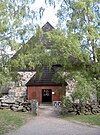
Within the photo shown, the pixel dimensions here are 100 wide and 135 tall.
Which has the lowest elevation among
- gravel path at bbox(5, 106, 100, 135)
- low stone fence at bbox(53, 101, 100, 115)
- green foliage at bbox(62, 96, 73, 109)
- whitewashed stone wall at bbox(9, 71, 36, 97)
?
gravel path at bbox(5, 106, 100, 135)

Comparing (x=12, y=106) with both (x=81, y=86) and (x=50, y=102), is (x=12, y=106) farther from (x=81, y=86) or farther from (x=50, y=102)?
(x=50, y=102)

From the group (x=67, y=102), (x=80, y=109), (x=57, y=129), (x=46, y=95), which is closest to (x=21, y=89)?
(x=46, y=95)

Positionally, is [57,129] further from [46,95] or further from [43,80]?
[46,95]

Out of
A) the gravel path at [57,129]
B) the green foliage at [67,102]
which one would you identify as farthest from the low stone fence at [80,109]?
the gravel path at [57,129]

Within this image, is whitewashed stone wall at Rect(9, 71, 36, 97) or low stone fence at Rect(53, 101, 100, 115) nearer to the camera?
low stone fence at Rect(53, 101, 100, 115)

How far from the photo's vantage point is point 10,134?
35.2 ft

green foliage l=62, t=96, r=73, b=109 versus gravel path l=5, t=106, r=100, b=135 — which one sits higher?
green foliage l=62, t=96, r=73, b=109

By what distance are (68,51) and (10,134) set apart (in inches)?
186

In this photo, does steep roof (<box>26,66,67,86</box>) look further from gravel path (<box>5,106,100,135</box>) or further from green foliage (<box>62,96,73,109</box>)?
gravel path (<box>5,106,100,135</box>)

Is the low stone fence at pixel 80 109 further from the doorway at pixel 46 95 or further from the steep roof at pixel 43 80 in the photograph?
the doorway at pixel 46 95

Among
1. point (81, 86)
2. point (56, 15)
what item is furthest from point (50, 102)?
point (56, 15)

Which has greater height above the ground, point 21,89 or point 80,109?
point 21,89

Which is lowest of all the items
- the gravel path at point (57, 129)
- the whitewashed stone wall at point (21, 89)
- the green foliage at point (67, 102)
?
the gravel path at point (57, 129)

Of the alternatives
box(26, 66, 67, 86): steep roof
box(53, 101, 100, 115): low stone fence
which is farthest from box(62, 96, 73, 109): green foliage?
box(26, 66, 67, 86): steep roof
